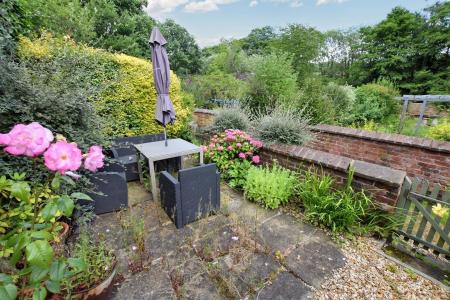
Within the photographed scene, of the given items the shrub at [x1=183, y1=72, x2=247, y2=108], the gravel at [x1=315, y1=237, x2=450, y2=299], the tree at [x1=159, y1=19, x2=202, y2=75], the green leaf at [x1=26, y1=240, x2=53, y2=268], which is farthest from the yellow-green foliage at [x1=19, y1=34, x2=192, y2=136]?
the tree at [x1=159, y1=19, x2=202, y2=75]

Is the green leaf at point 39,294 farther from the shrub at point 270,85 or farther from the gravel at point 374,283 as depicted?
the shrub at point 270,85

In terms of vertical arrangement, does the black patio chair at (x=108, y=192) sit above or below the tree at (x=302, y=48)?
below

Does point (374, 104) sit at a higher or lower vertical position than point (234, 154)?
higher

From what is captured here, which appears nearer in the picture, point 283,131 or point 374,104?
point 283,131

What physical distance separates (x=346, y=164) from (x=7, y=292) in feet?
9.97

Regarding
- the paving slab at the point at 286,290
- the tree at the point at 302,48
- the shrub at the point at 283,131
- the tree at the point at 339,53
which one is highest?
the tree at the point at 339,53

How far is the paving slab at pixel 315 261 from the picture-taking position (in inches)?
74.7

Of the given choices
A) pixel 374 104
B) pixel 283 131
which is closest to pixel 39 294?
pixel 283 131

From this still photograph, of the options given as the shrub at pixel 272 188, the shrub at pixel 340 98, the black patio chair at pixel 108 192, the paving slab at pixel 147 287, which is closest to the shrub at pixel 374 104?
the shrub at pixel 340 98

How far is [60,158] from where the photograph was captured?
101 centimetres

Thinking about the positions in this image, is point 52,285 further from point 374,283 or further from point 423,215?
point 423,215

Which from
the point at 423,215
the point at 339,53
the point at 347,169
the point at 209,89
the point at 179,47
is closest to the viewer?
the point at 423,215

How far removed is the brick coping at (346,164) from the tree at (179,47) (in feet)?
39.2

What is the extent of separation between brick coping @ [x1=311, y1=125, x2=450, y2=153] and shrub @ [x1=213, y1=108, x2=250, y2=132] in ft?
5.75
